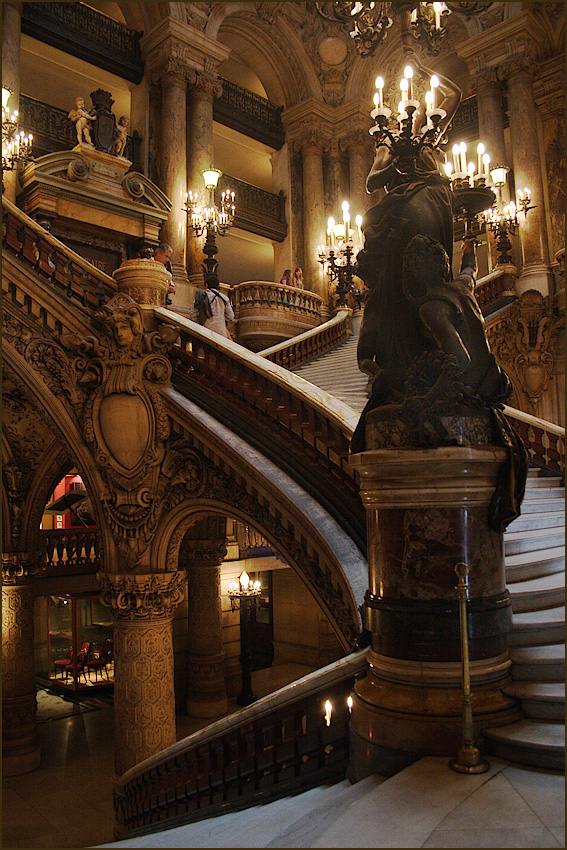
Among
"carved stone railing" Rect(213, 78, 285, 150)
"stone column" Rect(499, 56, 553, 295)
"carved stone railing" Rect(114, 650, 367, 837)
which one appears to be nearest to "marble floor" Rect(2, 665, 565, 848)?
"carved stone railing" Rect(114, 650, 367, 837)

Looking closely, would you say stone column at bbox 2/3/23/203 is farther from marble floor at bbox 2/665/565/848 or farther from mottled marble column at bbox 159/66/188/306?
marble floor at bbox 2/665/565/848

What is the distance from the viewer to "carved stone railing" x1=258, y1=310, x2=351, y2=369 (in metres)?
12.0

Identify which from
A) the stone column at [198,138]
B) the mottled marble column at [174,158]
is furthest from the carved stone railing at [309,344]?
the stone column at [198,138]

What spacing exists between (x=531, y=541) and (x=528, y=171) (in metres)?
13.4

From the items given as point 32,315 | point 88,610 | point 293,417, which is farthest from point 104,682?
point 293,417

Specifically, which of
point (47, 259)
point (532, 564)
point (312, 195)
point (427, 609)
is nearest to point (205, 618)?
point (47, 259)

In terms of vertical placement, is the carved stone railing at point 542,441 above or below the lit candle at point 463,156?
below

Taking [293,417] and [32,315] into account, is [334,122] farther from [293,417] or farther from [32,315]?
[293,417]

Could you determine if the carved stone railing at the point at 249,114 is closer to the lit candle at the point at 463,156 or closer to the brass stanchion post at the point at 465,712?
the lit candle at the point at 463,156

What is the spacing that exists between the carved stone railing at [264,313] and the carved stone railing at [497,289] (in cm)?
429

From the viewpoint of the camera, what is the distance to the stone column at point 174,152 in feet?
50.5

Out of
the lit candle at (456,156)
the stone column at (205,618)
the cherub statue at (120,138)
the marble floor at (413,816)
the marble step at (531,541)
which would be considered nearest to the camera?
the marble floor at (413,816)

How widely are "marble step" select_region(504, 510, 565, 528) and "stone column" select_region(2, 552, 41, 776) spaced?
8009mm

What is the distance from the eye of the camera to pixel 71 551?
39.4 feet
